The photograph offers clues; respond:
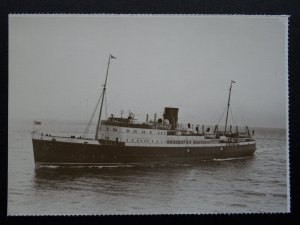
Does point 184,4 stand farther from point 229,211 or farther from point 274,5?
point 229,211

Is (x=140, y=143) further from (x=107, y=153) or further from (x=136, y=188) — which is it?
(x=136, y=188)

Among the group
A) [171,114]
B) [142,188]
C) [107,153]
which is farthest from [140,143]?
[142,188]

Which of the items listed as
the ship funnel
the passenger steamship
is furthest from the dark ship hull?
the ship funnel

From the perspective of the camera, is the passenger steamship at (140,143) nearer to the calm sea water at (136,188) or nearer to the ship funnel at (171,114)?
the ship funnel at (171,114)

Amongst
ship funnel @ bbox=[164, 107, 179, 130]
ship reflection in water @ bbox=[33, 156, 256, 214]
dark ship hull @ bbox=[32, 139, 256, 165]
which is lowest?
ship reflection in water @ bbox=[33, 156, 256, 214]

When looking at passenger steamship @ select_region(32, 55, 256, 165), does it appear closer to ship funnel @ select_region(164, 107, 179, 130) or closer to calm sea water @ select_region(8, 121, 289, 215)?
ship funnel @ select_region(164, 107, 179, 130)
